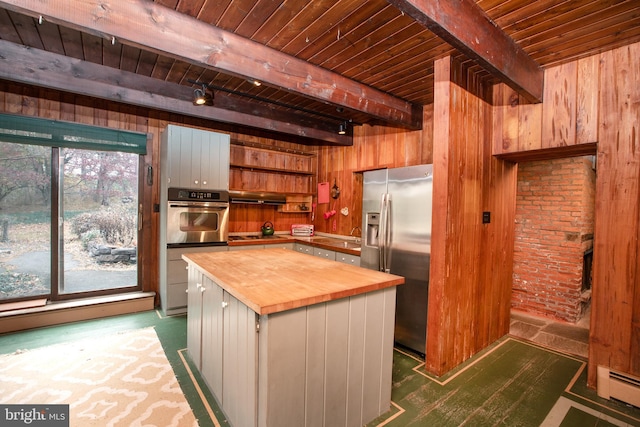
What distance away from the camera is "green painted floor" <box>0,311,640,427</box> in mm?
1979

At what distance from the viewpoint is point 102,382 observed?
2.26m

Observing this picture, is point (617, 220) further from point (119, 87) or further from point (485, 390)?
point (119, 87)

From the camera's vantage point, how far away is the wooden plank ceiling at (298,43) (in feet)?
5.95

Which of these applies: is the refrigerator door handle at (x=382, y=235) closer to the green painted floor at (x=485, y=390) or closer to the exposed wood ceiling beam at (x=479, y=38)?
the green painted floor at (x=485, y=390)

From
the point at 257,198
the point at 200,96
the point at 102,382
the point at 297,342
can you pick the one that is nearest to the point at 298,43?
the point at 200,96

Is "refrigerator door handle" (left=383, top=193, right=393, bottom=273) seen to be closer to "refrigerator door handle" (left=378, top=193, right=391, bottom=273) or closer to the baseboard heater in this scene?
"refrigerator door handle" (left=378, top=193, right=391, bottom=273)

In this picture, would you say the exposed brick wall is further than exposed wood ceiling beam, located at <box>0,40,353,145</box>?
Yes

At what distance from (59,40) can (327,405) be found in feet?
11.3

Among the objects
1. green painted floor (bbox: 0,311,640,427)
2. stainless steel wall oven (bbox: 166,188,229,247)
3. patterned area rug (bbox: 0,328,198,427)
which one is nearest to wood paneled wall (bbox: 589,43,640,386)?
green painted floor (bbox: 0,311,640,427)

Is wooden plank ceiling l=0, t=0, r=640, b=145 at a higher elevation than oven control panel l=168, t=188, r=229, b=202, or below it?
higher

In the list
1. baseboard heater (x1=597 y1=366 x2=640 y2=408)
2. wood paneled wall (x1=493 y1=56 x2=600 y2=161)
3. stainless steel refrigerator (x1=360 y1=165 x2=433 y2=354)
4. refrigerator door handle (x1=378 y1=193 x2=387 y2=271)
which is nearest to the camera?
baseboard heater (x1=597 y1=366 x2=640 y2=408)

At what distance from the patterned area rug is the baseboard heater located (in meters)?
2.94

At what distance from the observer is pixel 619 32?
6.83ft

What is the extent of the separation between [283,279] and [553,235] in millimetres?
Answer: 3955
